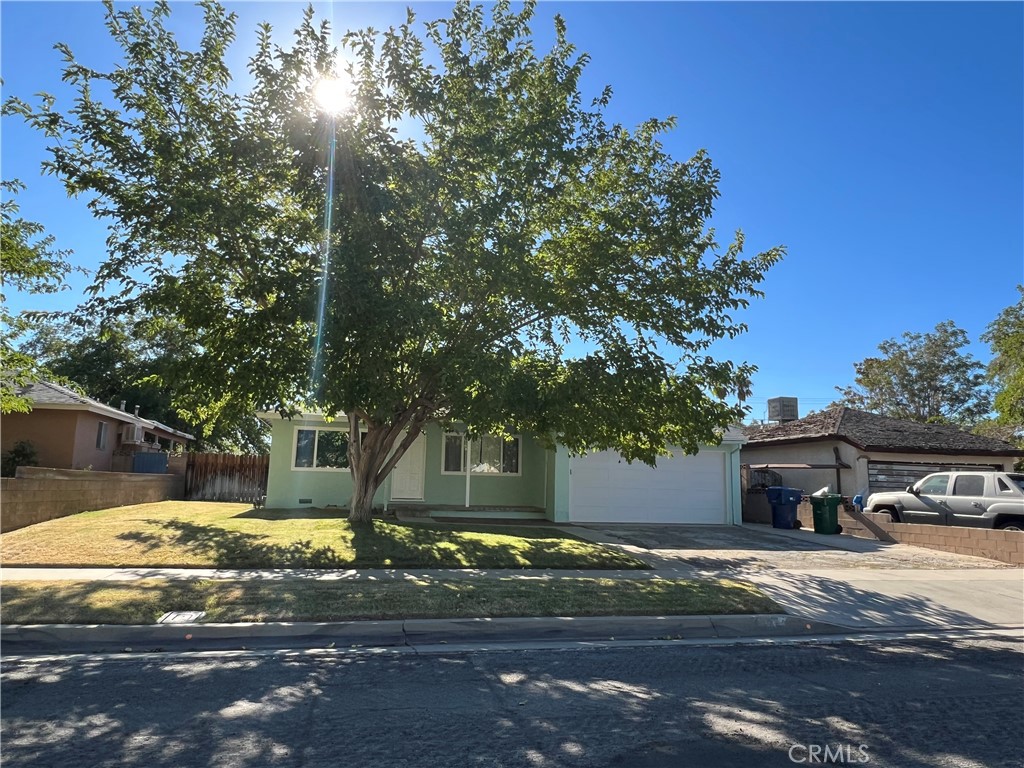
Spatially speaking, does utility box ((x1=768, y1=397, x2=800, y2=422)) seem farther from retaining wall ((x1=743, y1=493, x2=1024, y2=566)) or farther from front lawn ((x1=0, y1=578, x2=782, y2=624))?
front lawn ((x1=0, y1=578, x2=782, y2=624))

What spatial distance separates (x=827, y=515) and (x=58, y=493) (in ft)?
60.6

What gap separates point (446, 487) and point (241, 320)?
10.1 m

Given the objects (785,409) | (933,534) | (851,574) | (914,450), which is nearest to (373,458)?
(851,574)

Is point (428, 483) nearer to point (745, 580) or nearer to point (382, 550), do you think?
point (382, 550)

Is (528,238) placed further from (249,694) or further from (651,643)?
(249,694)

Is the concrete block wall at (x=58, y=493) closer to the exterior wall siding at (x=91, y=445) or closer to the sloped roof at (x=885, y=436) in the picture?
the exterior wall siding at (x=91, y=445)

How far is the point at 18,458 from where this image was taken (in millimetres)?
18703

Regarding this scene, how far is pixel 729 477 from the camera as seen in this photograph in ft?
65.6

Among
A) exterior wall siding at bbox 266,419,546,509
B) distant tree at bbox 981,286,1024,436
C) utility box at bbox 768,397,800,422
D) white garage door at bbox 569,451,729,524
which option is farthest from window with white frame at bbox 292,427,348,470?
distant tree at bbox 981,286,1024,436

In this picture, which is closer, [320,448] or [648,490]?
[320,448]

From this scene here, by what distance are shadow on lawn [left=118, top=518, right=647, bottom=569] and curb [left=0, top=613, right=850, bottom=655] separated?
10.3 ft

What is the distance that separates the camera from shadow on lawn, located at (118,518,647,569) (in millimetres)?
9930

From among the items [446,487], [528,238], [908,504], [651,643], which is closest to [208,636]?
[651,643]

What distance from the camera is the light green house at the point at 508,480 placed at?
61.4ft
